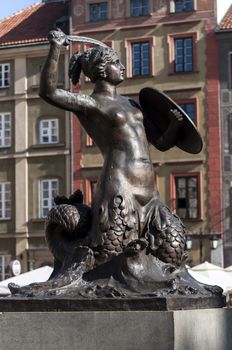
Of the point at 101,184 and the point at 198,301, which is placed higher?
the point at 101,184

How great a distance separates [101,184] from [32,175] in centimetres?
3202

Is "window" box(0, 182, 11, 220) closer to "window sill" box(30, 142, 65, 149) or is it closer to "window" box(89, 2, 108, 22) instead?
"window sill" box(30, 142, 65, 149)

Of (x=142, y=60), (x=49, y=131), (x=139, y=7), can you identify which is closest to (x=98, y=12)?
(x=139, y=7)

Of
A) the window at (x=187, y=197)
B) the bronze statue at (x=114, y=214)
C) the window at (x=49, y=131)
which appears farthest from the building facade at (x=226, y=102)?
the bronze statue at (x=114, y=214)

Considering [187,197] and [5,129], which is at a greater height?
[5,129]

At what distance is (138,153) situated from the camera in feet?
22.5

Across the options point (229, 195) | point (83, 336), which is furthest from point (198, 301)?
point (229, 195)

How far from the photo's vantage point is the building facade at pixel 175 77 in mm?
35719

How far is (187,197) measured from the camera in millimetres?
35781

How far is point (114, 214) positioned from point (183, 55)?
31.1 metres

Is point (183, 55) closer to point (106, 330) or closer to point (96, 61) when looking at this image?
point (96, 61)

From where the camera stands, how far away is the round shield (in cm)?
717

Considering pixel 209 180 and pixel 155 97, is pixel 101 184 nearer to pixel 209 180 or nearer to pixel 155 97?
pixel 155 97

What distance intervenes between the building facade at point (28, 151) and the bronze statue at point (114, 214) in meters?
30.6
